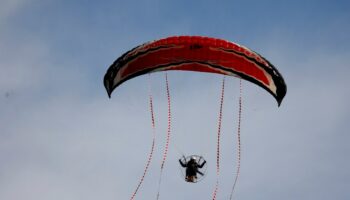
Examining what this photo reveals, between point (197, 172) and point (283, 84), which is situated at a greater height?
point (283, 84)

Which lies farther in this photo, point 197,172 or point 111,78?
point 197,172

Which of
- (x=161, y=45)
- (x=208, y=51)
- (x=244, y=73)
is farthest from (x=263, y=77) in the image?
(x=161, y=45)

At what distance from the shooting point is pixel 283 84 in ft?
98.3

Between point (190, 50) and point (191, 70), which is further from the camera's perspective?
point (191, 70)

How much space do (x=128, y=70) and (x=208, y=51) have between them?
3.84 m

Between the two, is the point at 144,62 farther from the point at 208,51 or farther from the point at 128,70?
the point at 208,51

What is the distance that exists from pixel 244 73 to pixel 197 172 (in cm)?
589

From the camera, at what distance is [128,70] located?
30.2 meters

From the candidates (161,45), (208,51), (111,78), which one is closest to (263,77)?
(208,51)

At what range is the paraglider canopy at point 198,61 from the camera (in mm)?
28719

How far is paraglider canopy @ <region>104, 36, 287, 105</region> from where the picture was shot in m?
28.7

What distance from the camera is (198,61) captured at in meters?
29.8

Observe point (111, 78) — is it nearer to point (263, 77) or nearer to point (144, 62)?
point (144, 62)

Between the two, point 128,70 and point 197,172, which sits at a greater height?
point 128,70
